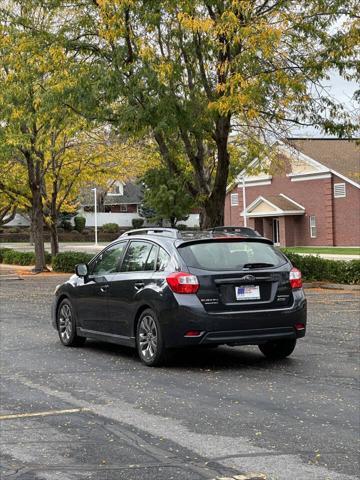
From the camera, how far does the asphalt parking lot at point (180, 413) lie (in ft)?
17.9

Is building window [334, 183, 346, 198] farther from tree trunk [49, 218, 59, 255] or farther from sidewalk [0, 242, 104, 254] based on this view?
tree trunk [49, 218, 59, 255]

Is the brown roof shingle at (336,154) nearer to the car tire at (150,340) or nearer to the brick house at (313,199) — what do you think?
the brick house at (313,199)

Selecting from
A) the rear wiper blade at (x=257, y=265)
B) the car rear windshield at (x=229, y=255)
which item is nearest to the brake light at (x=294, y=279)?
the car rear windshield at (x=229, y=255)

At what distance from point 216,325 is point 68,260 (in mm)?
23677

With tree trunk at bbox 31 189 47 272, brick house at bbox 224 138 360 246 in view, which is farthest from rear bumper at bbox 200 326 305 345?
brick house at bbox 224 138 360 246

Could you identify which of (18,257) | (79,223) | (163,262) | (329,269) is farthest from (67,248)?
(163,262)

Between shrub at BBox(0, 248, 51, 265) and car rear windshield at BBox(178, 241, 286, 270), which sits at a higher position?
car rear windshield at BBox(178, 241, 286, 270)

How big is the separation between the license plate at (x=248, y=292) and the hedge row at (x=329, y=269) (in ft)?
42.6

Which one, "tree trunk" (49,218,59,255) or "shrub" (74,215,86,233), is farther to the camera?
"shrub" (74,215,86,233)

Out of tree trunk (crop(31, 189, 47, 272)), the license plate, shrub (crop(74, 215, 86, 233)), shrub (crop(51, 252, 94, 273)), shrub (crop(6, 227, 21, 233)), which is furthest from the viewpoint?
shrub (crop(74, 215, 86, 233))

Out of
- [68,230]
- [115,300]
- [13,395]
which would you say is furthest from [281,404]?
[68,230]

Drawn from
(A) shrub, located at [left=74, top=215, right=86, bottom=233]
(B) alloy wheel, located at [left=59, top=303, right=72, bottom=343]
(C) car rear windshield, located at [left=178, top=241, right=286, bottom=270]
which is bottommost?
(B) alloy wheel, located at [left=59, top=303, right=72, bottom=343]

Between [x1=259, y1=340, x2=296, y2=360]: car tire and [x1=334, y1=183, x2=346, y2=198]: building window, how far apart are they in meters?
42.9

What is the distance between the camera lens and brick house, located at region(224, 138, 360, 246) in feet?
170
